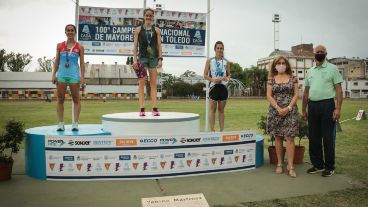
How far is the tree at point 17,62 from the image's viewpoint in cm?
7606

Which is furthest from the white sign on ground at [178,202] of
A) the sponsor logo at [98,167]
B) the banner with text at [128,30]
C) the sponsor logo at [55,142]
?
the banner with text at [128,30]

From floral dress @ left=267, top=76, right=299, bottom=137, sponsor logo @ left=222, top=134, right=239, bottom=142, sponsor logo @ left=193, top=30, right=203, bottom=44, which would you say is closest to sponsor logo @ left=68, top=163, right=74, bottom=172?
sponsor logo @ left=222, top=134, right=239, bottom=142

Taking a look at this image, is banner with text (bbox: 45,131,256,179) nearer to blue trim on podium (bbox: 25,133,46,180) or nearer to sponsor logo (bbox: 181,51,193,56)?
blue trim on podium (bbox: 25,133,46,180)

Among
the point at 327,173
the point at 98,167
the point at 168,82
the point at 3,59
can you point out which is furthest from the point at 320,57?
the point at 3,59

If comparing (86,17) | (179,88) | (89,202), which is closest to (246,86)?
(179,88)

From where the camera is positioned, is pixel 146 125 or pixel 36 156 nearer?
pixel 36 156

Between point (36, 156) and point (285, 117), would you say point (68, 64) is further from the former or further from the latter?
point (285, 117)

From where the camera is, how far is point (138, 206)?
409 centimetres

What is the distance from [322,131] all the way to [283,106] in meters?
0.78

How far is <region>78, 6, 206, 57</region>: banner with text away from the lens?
9.77m

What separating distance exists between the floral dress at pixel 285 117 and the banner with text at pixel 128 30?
5336 mm

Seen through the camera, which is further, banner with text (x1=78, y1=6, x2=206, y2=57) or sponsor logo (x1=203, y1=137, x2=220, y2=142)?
banner with text (x1=78, y1=6, x2=206, y2=57)

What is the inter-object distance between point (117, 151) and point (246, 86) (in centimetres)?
7844

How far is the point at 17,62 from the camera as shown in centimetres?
7669
